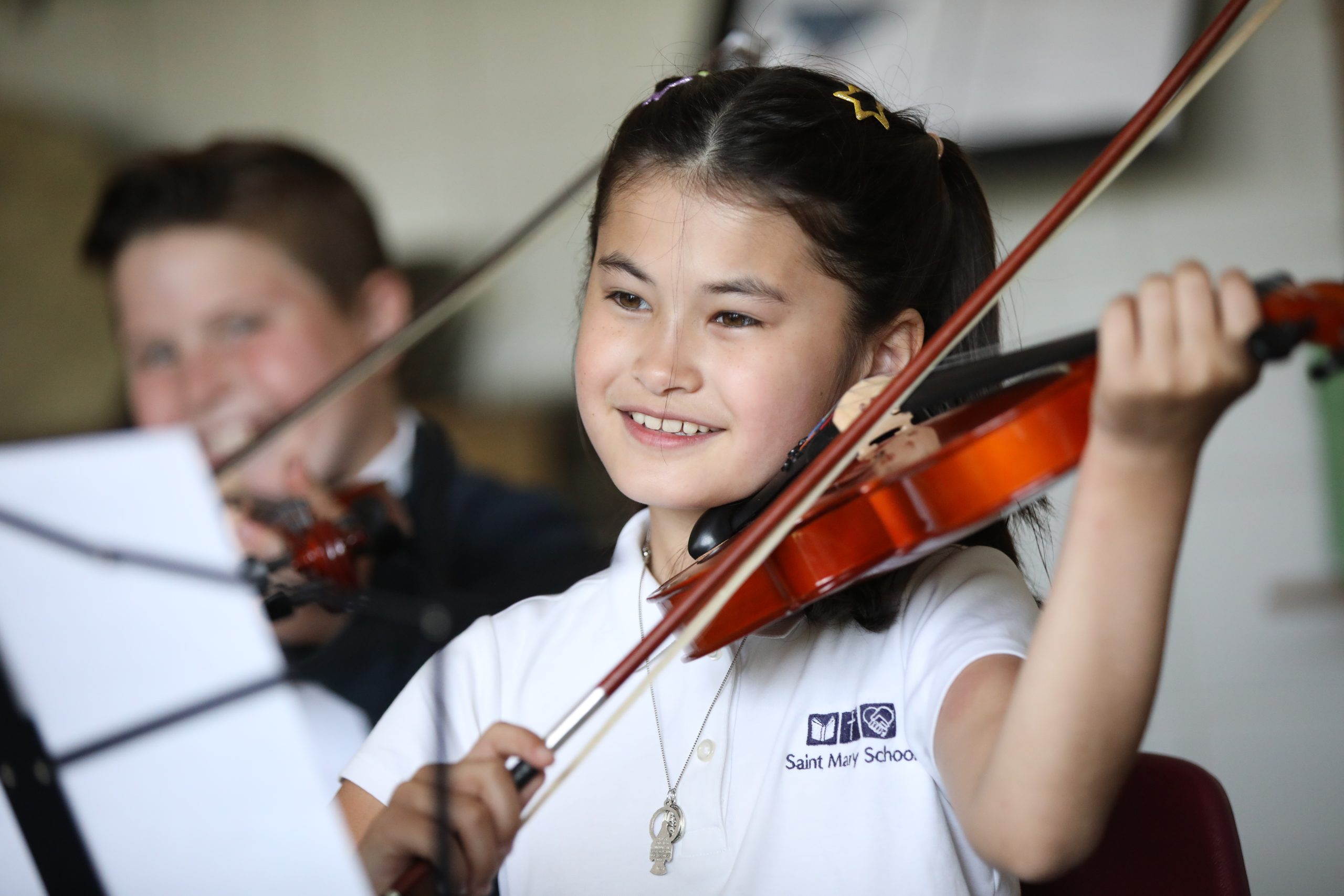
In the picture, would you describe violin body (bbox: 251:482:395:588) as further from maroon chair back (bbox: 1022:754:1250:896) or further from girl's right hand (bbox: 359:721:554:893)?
maroon chair back (bbox: 1022:754:1250:896)

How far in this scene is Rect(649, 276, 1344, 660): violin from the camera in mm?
499

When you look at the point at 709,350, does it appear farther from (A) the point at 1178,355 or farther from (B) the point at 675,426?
(A) the point at 1178,355

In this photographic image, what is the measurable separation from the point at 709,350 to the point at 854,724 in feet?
0.74

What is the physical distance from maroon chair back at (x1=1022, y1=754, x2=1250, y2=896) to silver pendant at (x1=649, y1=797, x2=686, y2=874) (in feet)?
0.71

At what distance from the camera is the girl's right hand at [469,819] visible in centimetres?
47

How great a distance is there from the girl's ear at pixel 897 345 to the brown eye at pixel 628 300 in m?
0.15

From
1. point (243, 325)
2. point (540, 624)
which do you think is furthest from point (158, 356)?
point (540, 624)

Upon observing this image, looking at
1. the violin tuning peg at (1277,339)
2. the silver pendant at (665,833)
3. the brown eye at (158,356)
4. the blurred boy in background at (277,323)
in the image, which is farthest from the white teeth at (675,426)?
the brown eye at (158,356)

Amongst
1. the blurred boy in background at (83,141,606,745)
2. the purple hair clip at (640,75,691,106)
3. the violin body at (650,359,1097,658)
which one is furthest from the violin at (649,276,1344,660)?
the blurred boy in background at (83,141,606,745)

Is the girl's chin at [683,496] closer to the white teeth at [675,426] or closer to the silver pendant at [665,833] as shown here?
the white teeth at [675,426]

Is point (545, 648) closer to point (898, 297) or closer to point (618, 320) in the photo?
point (618, 320)

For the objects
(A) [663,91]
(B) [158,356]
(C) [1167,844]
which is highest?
(B) [158,356]

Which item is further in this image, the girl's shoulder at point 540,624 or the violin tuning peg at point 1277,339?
the girl's shoulder at point 540,624

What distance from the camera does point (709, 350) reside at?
684 millimetres
